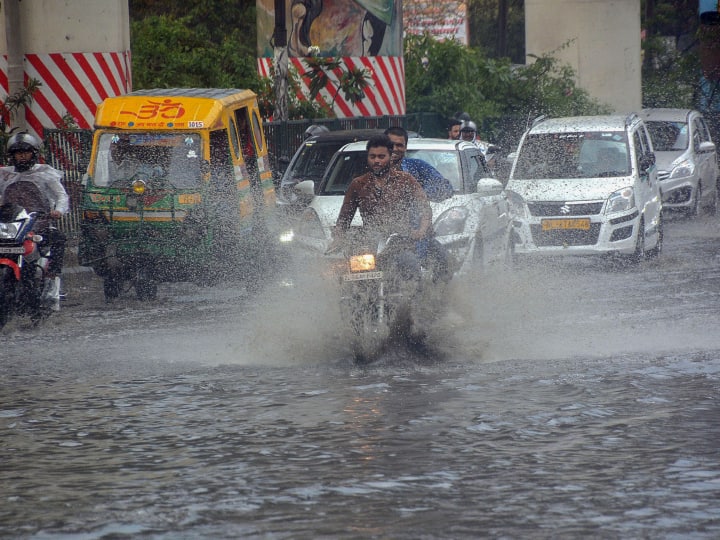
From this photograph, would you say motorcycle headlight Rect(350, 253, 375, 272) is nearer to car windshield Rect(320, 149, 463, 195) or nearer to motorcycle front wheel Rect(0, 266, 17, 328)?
motorcycle front wheel Rect(0, 266, 17, 328)

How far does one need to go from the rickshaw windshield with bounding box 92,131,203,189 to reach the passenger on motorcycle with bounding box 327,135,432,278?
4891 mm

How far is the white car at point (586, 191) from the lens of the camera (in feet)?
58.5

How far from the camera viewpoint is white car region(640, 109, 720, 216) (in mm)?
23891

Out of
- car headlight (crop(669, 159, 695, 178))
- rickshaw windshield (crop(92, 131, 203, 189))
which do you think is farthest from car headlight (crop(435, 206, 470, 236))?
car headlight (crop(669, 159, 695, 178))

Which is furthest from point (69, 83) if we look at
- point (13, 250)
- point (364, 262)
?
point (364, 262)

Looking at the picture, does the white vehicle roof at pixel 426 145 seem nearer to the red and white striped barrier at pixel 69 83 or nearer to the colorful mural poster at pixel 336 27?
the red and white striped barrier at pixel 69 83

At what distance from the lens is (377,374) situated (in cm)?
1021

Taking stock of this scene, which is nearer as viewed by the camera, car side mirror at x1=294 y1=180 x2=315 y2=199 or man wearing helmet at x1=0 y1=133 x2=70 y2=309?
man wearing helmet at x1=0 y1=133 x2=70 y2=309

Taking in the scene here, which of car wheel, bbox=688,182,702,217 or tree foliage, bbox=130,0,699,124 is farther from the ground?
tree foliage, bbox=130,0,699,124

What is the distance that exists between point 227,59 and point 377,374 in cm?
1844

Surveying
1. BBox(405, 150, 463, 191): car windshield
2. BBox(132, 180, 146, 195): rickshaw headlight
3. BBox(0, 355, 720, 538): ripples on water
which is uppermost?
BBox(405, 150, 463, 191): car windshield

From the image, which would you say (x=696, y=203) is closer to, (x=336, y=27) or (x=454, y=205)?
(x=336, y=27)

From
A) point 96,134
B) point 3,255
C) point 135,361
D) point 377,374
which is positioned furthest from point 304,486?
point 96,134

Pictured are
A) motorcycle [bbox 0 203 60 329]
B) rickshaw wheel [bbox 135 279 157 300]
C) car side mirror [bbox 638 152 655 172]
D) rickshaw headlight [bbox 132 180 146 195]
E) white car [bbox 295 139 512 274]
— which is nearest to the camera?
motorcycle [bbox 0 203 60 329]
